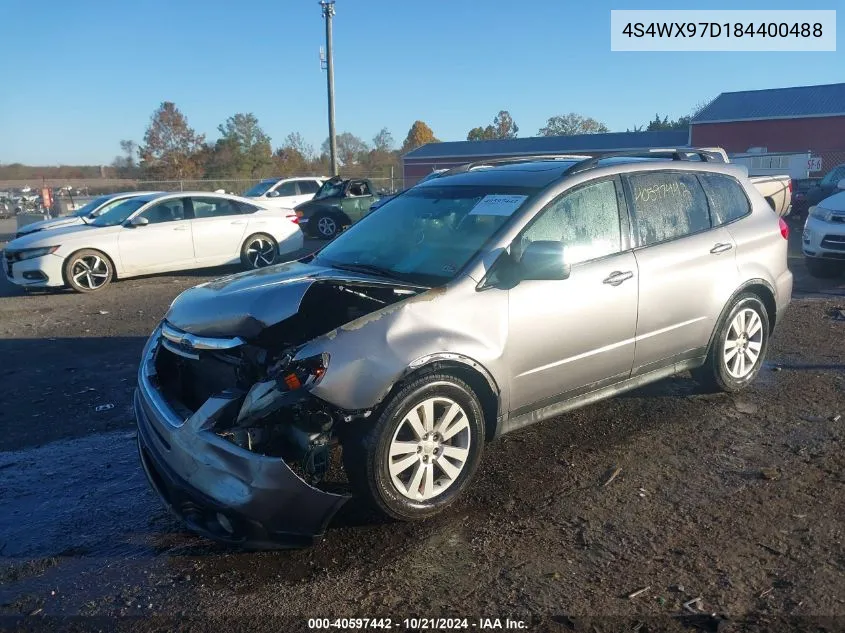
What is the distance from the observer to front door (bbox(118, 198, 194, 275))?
35.4 feet

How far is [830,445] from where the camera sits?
4.30 m

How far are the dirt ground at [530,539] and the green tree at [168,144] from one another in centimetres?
5319

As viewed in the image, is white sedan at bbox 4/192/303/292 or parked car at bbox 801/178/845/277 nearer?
parked car at bbox 801/178/845/277

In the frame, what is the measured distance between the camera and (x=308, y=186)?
20047 millimetres

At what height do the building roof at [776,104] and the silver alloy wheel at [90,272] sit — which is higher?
the building roof at [776,104]

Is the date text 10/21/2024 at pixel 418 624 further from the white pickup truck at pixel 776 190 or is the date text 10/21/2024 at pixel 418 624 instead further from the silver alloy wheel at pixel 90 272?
the white pickup truck at pixel 776 190

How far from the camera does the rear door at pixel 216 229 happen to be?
11.4 m

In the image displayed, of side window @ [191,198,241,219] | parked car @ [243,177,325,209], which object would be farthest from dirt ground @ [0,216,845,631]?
parked car @ [243,177,325,209]

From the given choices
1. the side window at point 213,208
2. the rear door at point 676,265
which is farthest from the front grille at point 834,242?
the side window at point 213,208

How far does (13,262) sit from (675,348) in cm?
977

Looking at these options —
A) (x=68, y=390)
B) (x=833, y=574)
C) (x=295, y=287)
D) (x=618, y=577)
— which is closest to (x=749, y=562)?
(x=833, y=574)

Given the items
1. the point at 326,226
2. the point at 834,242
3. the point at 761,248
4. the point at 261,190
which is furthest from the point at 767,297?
the point at 261,190

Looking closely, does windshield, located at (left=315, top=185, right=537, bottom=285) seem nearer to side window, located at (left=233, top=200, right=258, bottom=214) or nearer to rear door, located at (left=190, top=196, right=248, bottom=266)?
rear door, located at (left=190, top=196, right=248, bottom=266)

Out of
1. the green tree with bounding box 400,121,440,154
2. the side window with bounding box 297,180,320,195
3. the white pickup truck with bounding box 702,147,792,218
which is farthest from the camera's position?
the green tree with bounding box 400,121,440,154
